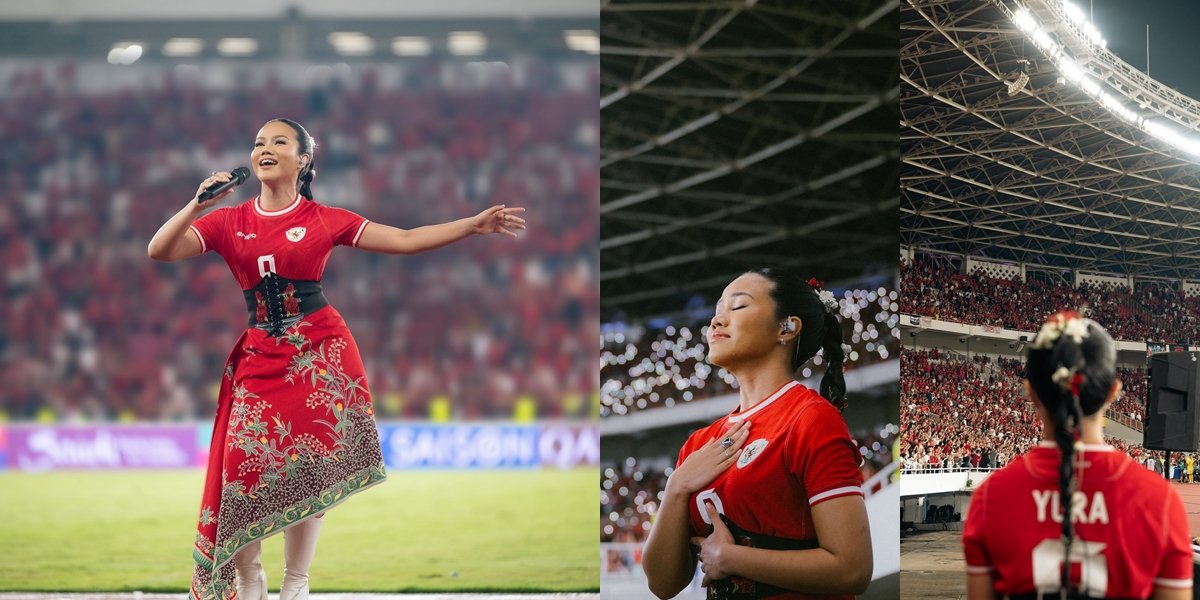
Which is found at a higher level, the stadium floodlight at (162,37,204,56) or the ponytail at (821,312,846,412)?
the stadium floodlight at (162,37,204,56)

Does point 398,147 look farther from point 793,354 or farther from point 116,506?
point 793,354

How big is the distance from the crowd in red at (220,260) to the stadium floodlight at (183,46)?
14 centimetres

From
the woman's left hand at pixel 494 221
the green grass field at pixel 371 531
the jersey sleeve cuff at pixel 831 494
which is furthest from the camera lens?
the green grass field at pixel 371 531

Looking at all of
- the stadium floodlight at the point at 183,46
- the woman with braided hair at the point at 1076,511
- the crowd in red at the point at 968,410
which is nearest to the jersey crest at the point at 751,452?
the woman with braided hair at the point at 1076,511

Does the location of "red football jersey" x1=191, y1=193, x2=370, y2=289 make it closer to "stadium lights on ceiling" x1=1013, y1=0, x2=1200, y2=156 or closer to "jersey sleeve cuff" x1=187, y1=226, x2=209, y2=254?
"jersey sleeve cuff" x1=187, y1=226, x2=209, y2=254

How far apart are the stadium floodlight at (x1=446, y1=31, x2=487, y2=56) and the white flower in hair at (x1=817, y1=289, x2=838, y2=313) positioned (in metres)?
2.61

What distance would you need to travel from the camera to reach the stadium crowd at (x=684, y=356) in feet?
12.3

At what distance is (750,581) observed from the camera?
3414 millimetres

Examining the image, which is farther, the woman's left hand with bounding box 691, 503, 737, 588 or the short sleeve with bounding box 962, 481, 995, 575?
the woman's left hand with bounding box 691, 503, 737, 588

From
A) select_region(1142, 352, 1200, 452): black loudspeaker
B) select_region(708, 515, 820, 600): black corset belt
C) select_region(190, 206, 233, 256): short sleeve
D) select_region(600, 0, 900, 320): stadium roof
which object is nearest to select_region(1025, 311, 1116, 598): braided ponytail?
select_region(708, 515, 820, 600): black corset belt

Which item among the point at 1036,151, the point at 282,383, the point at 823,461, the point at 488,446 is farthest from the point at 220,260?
the point at 1036,151

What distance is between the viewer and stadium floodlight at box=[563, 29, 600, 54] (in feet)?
17.8

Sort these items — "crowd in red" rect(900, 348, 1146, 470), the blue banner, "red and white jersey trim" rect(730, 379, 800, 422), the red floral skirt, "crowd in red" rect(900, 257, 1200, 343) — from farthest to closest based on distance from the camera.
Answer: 1. "crowd in red" rect(900, 257, 1200, 343)
2. "crowd in red" rect(900, 348, 1146, 470)
3. the blue banner
4. "red and white jersey trim" rect(730, 379, 800, 422)
5. the red floral skirt

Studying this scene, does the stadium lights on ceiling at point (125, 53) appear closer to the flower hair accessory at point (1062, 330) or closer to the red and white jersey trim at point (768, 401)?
the red and white jersey trim at point (768, 401)
